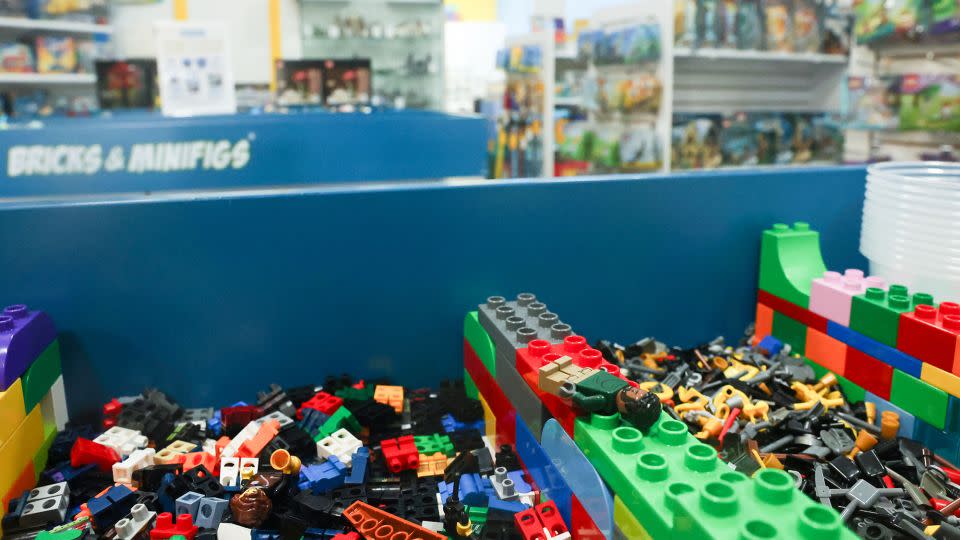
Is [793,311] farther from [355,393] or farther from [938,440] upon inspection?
[355,393]

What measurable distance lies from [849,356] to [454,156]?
6.53 feet

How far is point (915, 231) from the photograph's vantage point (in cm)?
135

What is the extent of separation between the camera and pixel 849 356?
1.29m

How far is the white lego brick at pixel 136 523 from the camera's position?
944 mm

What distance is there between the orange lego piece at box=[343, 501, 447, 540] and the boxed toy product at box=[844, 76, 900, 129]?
3260 mm

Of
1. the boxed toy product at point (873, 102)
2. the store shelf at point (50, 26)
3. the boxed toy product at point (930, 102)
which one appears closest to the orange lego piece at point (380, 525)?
the boxed toy product at point (930, 102)

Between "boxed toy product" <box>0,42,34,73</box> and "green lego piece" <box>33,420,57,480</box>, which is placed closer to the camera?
"green lego piece" <box>33,420,57,480</box>

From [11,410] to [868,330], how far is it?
142cm

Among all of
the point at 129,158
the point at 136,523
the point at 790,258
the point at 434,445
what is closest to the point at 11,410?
the point at 136,523

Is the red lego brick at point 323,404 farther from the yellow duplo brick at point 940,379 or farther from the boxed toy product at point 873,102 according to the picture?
the boxed toy product at point 873,102

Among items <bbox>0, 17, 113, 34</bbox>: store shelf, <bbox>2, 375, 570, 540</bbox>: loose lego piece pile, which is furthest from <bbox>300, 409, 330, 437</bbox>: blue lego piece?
<bbox>0, 17, 113, 34</bbox>: store shelf

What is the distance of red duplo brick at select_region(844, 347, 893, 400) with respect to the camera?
Result: 121 centimetres

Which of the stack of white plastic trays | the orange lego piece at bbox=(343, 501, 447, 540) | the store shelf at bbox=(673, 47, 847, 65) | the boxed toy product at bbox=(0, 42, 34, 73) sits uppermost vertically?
the boxed toy product at bbox=(0, 42, 34, 73)

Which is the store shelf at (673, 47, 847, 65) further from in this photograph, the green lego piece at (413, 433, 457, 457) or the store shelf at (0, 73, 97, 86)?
the store shelf at (0, 73, 97, 86)
